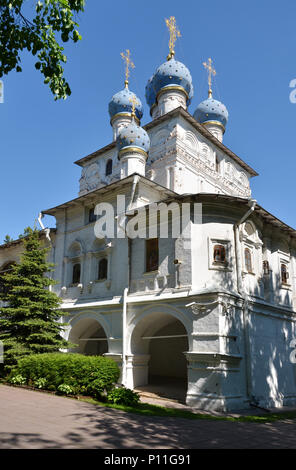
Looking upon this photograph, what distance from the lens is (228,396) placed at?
11383 millimetres

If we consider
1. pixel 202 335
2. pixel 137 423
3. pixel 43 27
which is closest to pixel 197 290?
pixel 202 335

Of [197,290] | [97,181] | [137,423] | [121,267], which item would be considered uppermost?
[97,181]

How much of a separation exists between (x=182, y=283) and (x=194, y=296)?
750mm

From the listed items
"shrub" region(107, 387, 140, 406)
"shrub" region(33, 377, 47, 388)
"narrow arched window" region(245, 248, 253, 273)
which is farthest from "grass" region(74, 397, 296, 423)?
"narrow arched window" region(245, 248, 253, 273)

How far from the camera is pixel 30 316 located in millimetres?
14688

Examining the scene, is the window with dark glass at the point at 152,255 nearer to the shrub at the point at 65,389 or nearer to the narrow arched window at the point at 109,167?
the shrub at the point at 65,389

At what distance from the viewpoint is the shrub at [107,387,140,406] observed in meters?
10.4

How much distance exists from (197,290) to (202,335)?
1426 millimetres

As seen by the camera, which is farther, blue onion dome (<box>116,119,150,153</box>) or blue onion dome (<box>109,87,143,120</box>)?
blue onion dome (<box>109,87,143,120</box>)

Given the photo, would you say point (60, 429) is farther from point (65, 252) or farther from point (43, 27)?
point (65, 252)

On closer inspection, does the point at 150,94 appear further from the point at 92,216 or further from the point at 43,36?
the point at 43,36

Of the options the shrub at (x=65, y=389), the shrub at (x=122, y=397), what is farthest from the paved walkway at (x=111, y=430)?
the shrub at (x=65, y=389)

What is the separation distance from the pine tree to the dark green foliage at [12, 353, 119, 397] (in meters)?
1.35

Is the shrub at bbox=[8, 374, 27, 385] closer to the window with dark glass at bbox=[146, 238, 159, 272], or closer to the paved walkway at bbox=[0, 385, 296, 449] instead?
the paved walkway at bbox=[0, 385, 296, 449]
